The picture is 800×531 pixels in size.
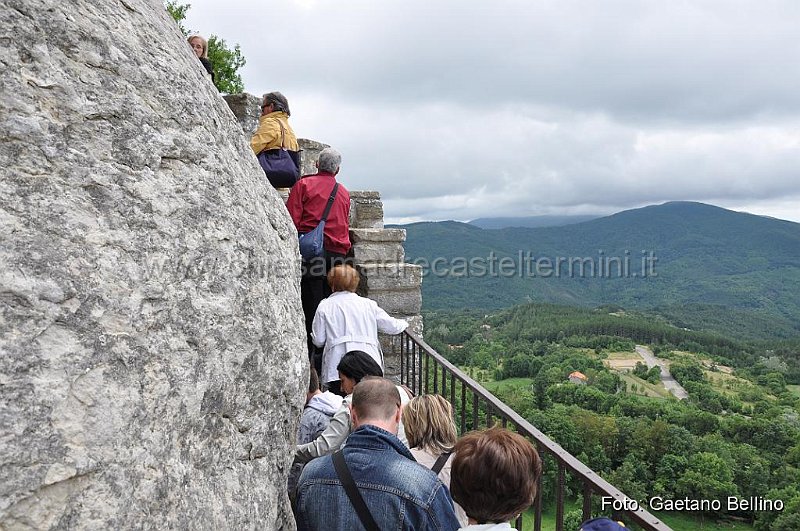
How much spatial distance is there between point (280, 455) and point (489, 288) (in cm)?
19341

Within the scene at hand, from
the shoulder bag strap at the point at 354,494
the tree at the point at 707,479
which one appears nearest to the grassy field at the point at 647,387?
the tree at the point at 707,479

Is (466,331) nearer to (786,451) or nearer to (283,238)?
(786,451)

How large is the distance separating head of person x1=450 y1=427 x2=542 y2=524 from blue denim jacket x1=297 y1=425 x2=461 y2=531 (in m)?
0.15

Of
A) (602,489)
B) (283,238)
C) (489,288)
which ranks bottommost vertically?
(489,288)

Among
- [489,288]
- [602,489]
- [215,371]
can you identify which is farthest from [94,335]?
[489,288]

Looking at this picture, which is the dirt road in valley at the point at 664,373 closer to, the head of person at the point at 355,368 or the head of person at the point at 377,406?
the head of person at the point at 355,368

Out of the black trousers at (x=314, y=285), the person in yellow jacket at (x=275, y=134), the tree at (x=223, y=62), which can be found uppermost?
the tree at (x=223, y=62)

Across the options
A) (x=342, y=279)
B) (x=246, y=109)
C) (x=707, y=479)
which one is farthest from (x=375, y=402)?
(x=707, y=479)

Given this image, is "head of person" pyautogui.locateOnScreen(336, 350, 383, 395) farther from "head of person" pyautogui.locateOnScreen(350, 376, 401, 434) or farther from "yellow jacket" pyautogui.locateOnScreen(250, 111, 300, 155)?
"yellow jacket" pyautogui.locateOnScreen(250, 111, 300, 155)

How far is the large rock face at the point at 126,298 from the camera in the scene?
1.40 metres

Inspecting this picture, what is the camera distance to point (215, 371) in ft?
5.85

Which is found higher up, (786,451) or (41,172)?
(41,172)

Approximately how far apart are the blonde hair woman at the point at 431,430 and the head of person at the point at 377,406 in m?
0.29

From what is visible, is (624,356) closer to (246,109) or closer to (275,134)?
(246,109)
